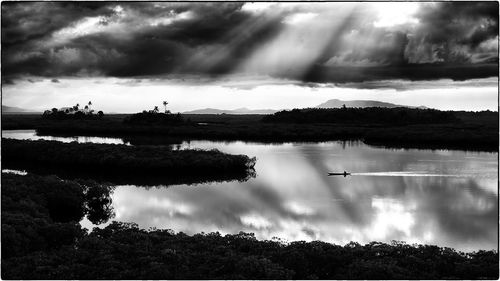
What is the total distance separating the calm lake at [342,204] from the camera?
2619 cm

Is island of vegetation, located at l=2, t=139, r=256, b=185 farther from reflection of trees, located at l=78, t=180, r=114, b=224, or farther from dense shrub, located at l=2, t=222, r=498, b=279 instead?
dense shrub, located at l=2, t=222, r=498, b=279

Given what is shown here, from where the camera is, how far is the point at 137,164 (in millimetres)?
48844

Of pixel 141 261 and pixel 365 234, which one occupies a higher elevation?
pixel 141 261

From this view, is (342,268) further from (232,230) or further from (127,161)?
(127,161)

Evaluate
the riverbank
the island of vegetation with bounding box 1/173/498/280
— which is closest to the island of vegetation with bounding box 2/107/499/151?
the riverbank

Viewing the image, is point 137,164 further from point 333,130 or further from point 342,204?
point 333,130

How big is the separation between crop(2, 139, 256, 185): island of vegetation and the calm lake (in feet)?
10.4

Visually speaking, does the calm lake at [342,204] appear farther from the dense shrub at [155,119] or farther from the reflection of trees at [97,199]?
the dense shrub at [155,119]

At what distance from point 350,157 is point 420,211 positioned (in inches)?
1258

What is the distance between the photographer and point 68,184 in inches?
1206

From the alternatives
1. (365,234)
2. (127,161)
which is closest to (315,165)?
(127,161)

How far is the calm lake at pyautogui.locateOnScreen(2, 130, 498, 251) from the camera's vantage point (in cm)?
2619

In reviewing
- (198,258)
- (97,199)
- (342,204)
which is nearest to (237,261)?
(198,258)

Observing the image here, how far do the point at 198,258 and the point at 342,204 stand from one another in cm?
1873
